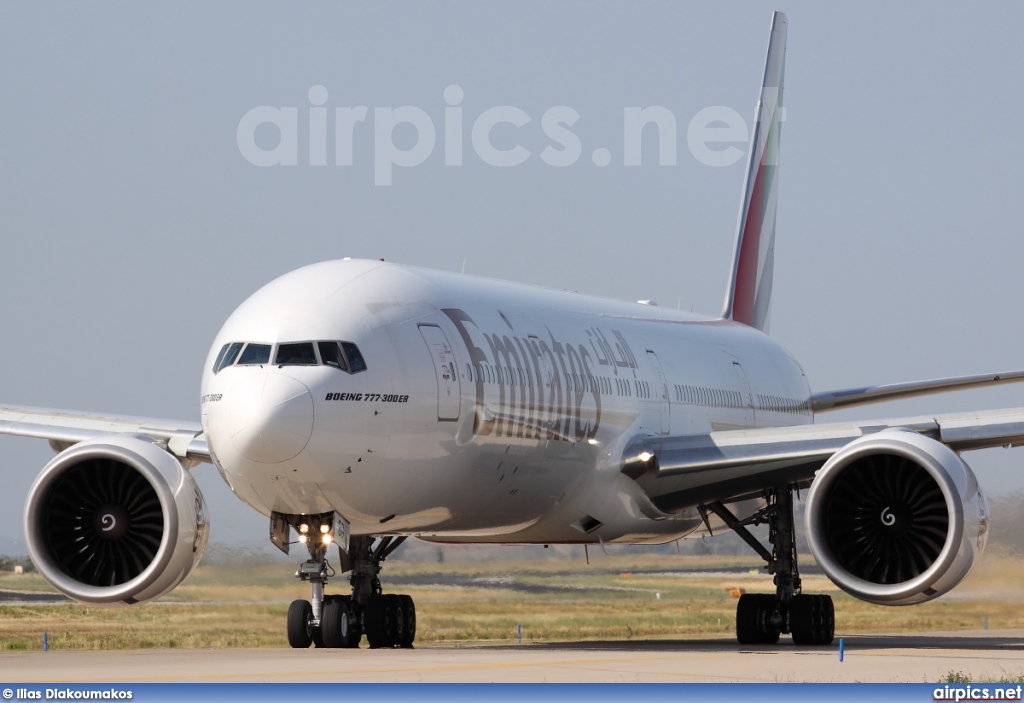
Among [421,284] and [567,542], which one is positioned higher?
[421,284]

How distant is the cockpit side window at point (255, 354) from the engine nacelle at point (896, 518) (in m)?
5.32

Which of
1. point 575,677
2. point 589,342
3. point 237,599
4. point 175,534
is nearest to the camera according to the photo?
point 575,677

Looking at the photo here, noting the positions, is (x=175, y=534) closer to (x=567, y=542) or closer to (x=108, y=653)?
(x=108, y=653)

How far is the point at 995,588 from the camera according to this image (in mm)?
26312

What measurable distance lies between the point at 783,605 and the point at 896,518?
4075 millimetres

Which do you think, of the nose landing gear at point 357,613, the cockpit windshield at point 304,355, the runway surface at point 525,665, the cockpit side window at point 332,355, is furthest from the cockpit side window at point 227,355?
the runway surface at point 525,665

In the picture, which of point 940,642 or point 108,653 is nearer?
point 108,653

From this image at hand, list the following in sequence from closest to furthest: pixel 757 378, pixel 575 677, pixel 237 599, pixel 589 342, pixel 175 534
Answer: pixel 575 677 < pixel 175 534 < pixel 589 342 < pixel 237 599 < pixel 757 378

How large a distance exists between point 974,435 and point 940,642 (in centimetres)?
443

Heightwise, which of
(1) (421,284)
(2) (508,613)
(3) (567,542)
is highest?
(1) (421,284)

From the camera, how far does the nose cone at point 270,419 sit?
1424 cm

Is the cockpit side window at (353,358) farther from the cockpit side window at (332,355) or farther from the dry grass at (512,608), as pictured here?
the dry grass at (512,608)

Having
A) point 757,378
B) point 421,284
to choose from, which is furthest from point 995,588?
point 421,284

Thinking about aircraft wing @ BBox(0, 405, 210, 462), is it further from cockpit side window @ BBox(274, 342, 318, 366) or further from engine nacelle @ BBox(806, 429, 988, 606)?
engine nacelle @ BBox(806, 429, 988, 606)
